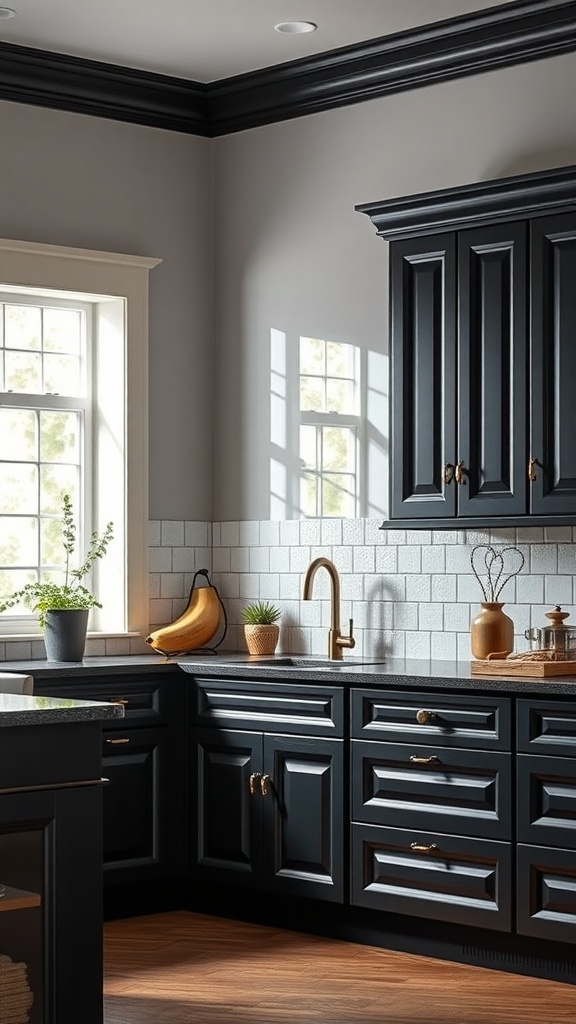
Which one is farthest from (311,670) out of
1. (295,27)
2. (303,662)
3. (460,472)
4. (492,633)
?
(295,27)

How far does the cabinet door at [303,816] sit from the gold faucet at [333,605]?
48 centimetres

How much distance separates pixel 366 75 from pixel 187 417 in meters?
1.56

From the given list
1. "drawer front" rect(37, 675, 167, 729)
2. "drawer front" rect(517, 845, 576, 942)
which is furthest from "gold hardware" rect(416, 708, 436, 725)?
"drawer front" rect(37, 675, 167, 729)

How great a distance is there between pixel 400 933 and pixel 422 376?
1.83 m

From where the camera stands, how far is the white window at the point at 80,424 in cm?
616

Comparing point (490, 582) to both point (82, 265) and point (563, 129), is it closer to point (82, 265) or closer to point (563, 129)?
point (563, 129)

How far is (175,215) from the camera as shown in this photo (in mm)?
6527

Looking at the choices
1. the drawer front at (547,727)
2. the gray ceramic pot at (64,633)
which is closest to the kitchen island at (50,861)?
the drawer front at (547,727)

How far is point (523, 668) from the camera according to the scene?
4.88m

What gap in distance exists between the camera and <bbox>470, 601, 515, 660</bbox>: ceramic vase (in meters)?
5.27

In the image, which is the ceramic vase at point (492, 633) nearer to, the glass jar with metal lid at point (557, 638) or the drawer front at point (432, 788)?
the glass jar with metal lid at point (557, 638)

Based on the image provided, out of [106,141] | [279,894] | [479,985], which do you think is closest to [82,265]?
[106,141]

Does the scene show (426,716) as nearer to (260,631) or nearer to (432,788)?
(432,788)

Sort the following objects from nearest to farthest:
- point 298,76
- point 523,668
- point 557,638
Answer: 1. point 523,668
2. point 557,638
3. point 298,76
